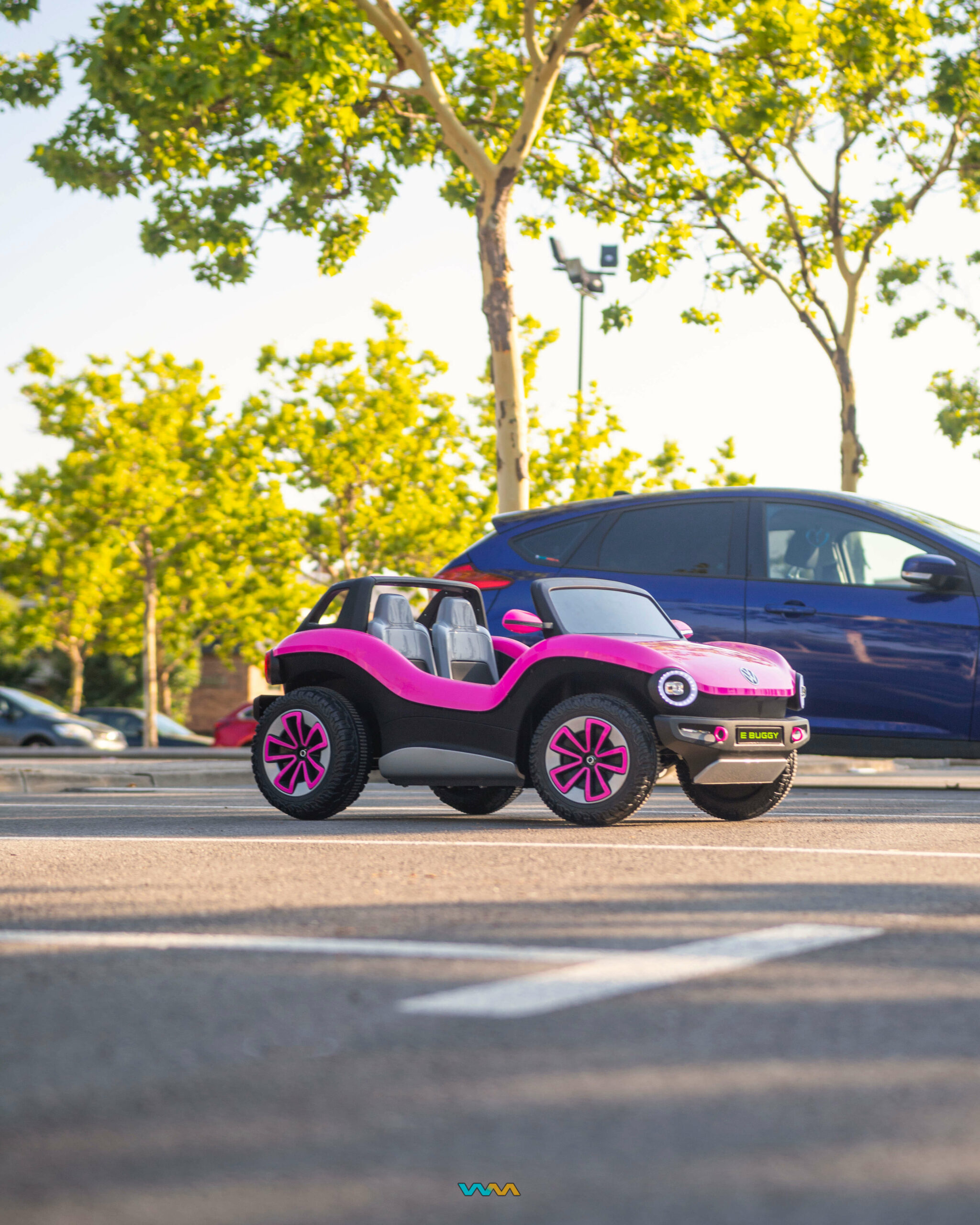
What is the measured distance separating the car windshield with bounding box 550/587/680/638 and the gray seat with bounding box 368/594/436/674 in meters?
0.92

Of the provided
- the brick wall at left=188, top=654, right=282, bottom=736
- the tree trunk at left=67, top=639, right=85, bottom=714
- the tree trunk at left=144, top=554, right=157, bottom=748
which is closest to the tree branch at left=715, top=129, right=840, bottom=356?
the tree trunk at left=144, top=554, right=157, bottom=748

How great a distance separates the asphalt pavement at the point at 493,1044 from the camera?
216cm

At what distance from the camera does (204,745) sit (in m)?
35.1

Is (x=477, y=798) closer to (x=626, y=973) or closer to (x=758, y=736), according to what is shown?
(x=758, y=736)

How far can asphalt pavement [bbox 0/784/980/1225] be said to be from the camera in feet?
7.07

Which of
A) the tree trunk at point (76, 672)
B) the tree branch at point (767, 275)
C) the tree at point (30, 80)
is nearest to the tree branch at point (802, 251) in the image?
the tree branch at point (767, 275)

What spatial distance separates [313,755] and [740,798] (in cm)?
230

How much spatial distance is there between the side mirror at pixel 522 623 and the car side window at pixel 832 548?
1625mm

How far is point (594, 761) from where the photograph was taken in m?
7.52

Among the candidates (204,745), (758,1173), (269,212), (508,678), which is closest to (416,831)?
(508,678)

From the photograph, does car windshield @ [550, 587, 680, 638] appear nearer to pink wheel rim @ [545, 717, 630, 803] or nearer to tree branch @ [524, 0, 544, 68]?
pink wheel rim @ [545, 717, 630, 803]

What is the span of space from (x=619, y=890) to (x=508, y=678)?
117 inches

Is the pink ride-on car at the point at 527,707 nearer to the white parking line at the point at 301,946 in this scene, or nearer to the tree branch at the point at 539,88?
the white parking line at the point at 301,946

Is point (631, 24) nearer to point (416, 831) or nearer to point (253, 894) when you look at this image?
point (416, 831)
